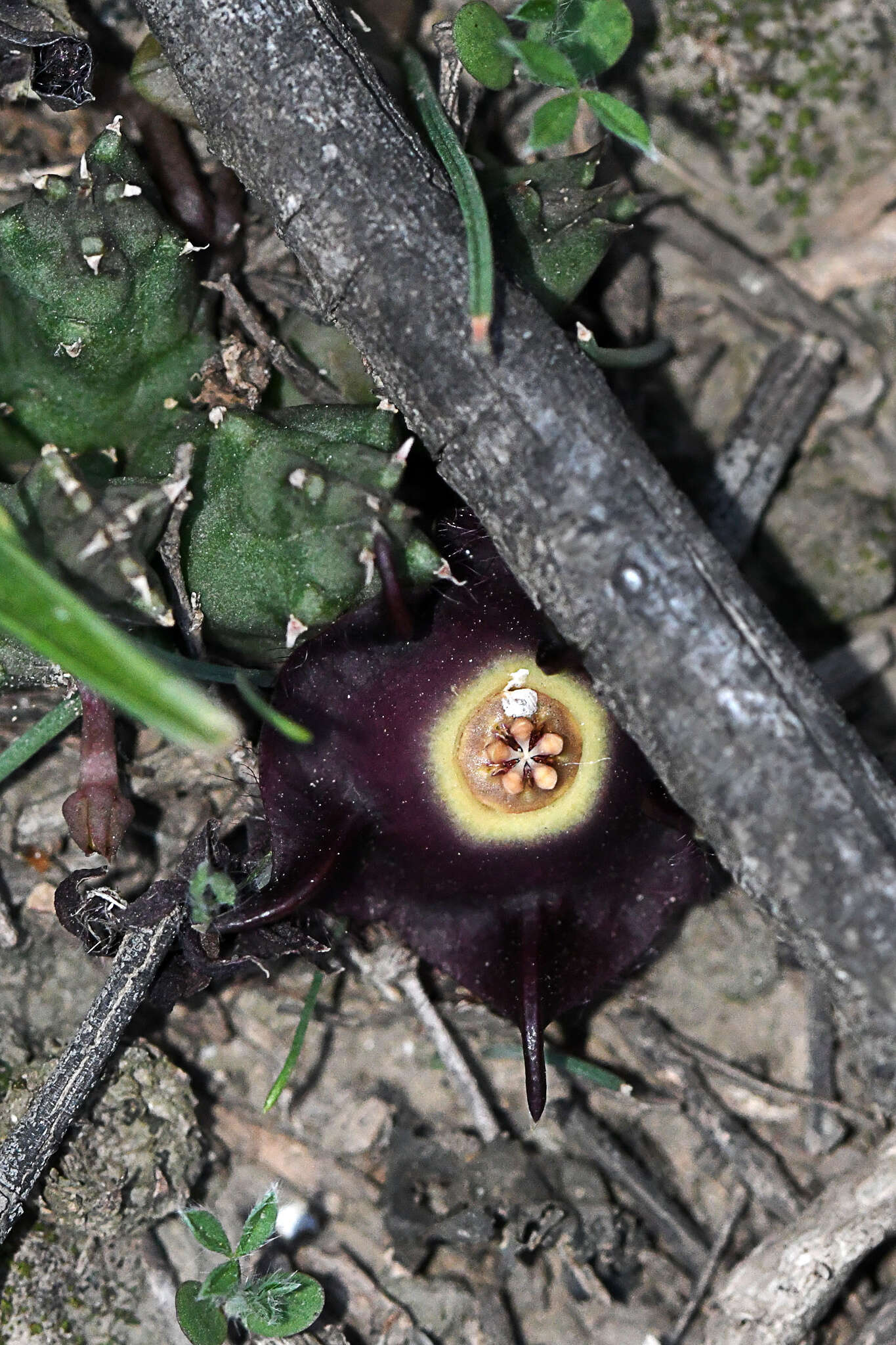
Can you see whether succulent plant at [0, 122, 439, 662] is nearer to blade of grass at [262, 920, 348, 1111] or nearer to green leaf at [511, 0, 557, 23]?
blade of grass at [262, 920, 348, 1111]

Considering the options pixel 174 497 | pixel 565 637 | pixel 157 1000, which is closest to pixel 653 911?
pixel 565 637

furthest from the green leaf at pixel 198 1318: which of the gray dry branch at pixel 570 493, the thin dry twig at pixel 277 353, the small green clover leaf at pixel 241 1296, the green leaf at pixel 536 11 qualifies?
the green leaf at pixel 536 11

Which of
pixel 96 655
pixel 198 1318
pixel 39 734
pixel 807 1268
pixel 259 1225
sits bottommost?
pixel 198 1318

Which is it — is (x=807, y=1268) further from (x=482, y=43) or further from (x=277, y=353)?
(x=482, y=43)

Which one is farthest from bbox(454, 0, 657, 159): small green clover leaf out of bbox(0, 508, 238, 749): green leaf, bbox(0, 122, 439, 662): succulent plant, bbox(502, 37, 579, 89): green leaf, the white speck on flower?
bbox(0, 508, 238, 749): green leaf

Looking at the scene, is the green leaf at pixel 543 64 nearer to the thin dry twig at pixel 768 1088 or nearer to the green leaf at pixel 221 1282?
the thin dry twig at pixel 768 1088

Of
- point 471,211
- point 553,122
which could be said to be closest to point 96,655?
point 471,211
